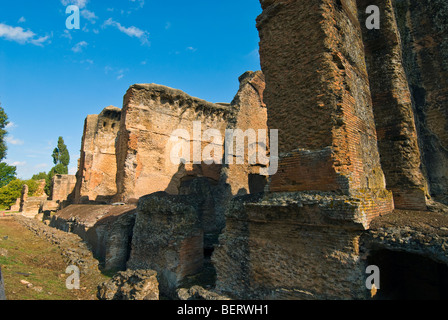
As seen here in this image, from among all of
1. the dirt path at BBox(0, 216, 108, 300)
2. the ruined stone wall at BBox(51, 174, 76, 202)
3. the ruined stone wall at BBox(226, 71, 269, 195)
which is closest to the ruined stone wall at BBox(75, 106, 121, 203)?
the dirt path at BBox(0, 216, 108, 300)

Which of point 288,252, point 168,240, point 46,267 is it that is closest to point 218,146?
point 168,240

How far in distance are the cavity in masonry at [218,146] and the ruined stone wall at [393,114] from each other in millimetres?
3568

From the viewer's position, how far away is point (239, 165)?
10.9 m

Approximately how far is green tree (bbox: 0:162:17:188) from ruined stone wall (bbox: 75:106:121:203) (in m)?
26.2

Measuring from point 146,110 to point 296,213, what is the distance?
10.3 meters

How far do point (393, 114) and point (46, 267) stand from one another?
9.94m

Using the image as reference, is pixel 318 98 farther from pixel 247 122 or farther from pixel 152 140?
pixel 152 140

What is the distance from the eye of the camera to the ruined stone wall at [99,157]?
53.9ft

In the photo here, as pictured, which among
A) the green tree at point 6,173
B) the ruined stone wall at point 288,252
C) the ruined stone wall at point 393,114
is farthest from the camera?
the green tree at point 6,173

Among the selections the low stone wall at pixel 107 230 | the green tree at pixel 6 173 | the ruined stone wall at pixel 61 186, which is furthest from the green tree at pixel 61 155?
the low stone wall at pixel 107 230

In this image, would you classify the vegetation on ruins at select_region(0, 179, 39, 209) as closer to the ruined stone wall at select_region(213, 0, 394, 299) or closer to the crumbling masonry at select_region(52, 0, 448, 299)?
the crumbling masonry at select_region(52, 0, 448, 299)

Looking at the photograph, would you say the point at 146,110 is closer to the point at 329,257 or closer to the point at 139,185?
the point at 139,185

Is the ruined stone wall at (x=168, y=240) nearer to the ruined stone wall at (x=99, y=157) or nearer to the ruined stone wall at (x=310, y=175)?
the ruined stone wall at (x=310, y=175)
